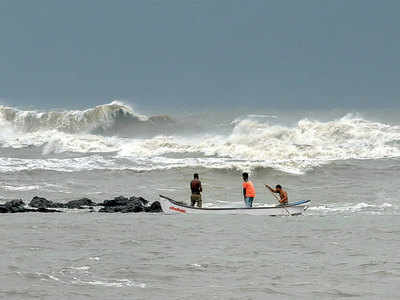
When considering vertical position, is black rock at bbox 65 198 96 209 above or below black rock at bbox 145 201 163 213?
above

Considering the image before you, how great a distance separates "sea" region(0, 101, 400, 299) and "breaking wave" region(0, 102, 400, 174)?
0.54 feet

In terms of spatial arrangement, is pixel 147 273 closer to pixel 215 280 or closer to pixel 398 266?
pixel 215 280

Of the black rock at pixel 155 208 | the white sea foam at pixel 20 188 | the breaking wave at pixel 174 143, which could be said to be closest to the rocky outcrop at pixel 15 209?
the black rock at pixel 155 208

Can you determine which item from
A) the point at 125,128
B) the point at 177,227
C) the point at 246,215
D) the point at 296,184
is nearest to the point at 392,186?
the point at 296,184

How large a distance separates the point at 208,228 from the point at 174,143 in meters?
30.7

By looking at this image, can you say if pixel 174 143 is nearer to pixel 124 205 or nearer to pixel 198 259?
pixel 124 205

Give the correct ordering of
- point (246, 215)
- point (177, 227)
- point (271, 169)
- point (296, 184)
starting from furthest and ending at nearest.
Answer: point (271, 169) < point (296, 184) < point (246, 215) < point (177, 227)

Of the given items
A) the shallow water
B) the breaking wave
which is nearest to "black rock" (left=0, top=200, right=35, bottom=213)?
the shallow water

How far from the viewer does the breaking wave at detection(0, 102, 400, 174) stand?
37781 millimetres

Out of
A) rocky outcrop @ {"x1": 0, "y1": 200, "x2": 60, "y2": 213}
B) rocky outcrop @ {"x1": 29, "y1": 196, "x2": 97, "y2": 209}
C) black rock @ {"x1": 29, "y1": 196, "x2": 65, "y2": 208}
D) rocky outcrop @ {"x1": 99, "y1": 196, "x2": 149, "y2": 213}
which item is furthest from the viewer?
rocky outcrop @ {"x1": 29, "y1": 196, "x2": 97, "y2": 209}

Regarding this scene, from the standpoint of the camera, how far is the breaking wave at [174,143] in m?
37.8

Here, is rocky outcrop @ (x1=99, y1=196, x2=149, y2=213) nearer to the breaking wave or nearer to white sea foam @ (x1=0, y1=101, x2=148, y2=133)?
the breaking wave

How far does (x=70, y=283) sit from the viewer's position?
9.52 meters

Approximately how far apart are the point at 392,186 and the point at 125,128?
1310 inches
